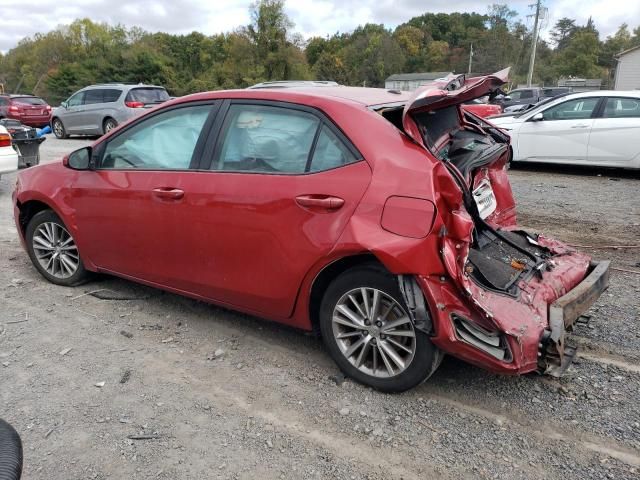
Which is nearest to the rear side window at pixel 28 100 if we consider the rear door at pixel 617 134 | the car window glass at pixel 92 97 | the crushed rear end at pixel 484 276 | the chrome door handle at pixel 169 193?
the car window glass at pixel 92 97

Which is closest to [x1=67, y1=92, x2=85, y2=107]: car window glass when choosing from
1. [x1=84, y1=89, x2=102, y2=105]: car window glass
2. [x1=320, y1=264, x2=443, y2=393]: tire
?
[x1=84, y1=89, x2=102, y2=105]: car window glass

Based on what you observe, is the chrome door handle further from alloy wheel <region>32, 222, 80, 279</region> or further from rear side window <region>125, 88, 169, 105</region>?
rear side window <region>125, 88, 169, 105</region>

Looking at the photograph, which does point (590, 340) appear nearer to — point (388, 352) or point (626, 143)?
point (388, 352)

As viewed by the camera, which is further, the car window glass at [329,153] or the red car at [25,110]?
the red car at [25,110]

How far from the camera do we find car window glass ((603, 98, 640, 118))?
9.28 meters

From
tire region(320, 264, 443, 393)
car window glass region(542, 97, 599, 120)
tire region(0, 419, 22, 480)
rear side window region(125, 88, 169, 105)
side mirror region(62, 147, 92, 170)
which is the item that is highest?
rear side window region(125, 88, 169, 105)

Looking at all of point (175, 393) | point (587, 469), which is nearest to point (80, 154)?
point (175, 393)

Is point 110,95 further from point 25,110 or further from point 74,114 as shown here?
point 25,110

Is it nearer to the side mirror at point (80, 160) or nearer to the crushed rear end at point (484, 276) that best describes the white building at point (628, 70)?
the crushed rear end at point (484, 276)

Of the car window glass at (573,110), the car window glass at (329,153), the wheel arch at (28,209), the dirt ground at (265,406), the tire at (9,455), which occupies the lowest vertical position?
the dirt ground at (265,406)

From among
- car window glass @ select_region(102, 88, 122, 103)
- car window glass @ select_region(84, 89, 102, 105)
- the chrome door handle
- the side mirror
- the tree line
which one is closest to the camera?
the chrome door handle

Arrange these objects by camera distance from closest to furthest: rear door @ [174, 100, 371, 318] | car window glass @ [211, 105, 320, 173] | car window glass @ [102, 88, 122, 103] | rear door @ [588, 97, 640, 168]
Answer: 1. rear door @ [174, 100, 371, 318]
2. car window glass @ [211, 105, 320, 173]
3. rear door @ [588, 97, 640, 168]
4. car window glass @ [102, 88, 122, 103]

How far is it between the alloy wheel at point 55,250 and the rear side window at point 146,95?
12.9 meters

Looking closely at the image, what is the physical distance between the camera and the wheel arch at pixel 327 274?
2.91 metres
